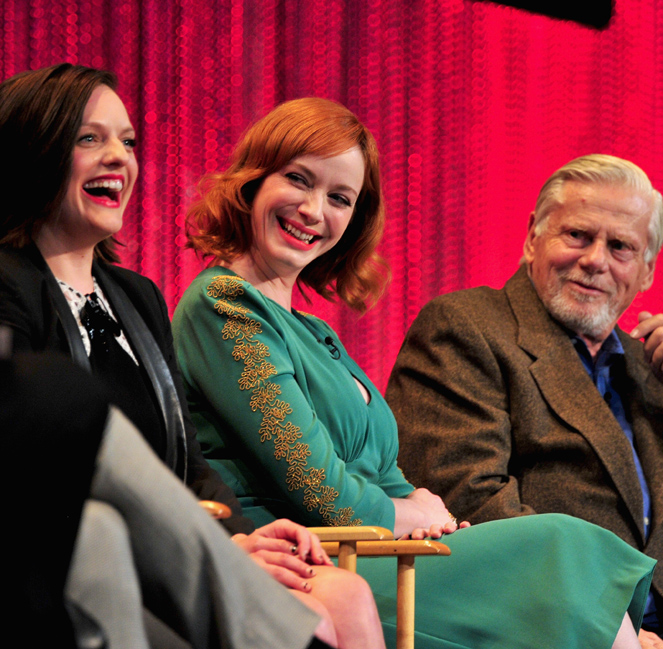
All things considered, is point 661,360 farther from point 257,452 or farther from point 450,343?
point 257,452

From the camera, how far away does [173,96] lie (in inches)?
105

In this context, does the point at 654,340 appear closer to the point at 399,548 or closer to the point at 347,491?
the point at 347,491

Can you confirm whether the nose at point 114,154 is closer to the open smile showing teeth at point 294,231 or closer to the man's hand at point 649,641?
the open smile showing teeth at point 294,231

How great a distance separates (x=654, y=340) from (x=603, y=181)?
487mm

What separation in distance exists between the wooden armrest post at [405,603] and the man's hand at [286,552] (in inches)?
7.5

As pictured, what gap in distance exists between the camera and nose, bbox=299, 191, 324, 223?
189 centimetres

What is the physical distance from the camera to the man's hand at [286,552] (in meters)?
1.15

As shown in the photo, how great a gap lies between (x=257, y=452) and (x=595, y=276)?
131cm

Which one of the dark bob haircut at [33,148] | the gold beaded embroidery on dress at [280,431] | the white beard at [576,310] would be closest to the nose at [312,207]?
the gold beaded embroidery on dress at [280,431]

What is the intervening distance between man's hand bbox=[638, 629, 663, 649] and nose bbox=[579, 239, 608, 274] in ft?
3.33

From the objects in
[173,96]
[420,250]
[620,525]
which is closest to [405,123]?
[420,250]

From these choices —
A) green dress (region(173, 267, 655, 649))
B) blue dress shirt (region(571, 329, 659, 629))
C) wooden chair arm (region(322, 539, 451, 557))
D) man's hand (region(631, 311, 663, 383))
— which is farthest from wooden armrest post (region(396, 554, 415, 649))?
man's hand (region(631, 311, 663, 383))

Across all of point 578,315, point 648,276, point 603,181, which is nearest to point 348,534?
point 578,315

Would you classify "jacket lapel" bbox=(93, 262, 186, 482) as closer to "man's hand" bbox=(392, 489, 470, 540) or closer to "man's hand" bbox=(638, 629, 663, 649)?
"man's hand" bbox=(392, 489, 470, 540)
